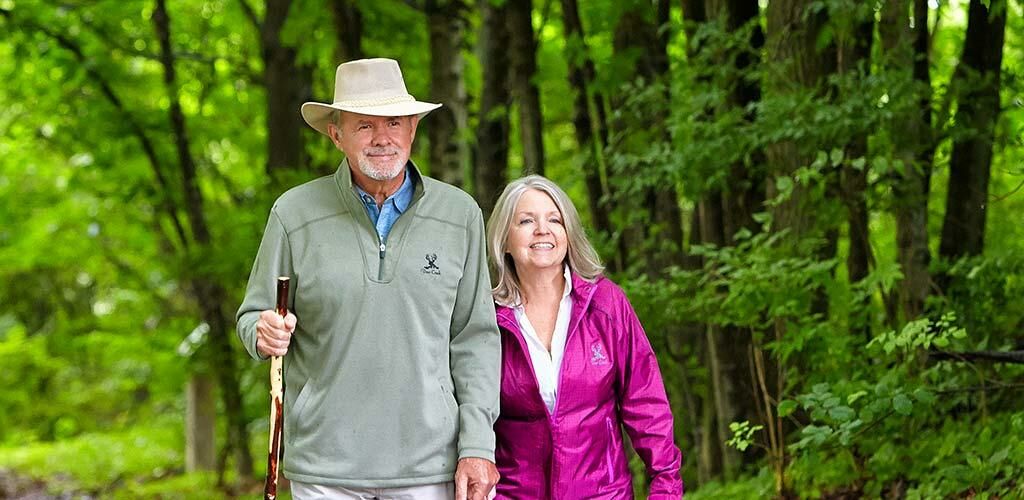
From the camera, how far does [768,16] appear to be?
734 centimetres

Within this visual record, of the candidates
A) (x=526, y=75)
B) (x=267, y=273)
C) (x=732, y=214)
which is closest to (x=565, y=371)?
(x=267, y=273)

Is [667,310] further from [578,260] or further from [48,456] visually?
[48,456]

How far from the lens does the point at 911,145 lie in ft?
23.0

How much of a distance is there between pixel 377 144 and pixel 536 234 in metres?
0.58

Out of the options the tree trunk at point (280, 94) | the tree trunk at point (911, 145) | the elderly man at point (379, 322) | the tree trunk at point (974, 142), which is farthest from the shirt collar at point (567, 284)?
the tree trunk at point (280, 94)

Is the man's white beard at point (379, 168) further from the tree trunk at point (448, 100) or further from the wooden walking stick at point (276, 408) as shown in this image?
the tree trunk at point (448, 100)

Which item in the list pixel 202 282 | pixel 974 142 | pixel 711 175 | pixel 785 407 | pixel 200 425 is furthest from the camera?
pixel 200 425

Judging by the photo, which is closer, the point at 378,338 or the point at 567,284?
the point at 378,338

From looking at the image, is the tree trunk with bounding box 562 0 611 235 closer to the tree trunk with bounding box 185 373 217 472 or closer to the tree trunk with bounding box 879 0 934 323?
the tree trunk with bounding box 879 0 934 323

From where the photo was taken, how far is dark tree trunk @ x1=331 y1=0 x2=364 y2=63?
11.3m

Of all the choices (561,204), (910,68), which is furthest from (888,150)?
(561,204)

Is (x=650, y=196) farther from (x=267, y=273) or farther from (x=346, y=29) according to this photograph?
(x=267, y=273)

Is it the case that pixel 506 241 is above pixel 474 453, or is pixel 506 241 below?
above

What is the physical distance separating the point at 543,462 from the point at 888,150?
3584 mm
